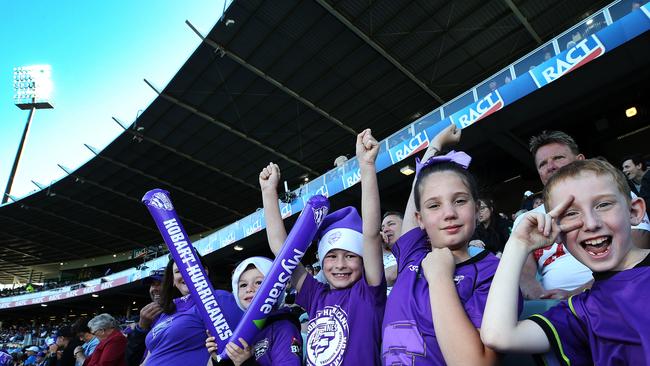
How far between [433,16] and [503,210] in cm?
712

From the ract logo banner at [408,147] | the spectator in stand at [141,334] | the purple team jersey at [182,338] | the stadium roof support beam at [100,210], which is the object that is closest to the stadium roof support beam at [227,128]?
the ract logo banner at [408,147]

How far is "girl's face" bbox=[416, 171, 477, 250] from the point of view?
4.74ft

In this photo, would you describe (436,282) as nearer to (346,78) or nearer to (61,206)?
(346,78)

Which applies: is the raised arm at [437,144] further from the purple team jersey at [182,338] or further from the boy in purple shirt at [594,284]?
the purple team jersey at [182,338]

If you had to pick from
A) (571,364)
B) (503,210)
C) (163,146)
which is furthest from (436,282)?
(163,146)

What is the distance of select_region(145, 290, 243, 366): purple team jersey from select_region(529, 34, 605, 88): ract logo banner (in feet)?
24.7

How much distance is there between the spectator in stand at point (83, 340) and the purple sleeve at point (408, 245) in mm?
5029

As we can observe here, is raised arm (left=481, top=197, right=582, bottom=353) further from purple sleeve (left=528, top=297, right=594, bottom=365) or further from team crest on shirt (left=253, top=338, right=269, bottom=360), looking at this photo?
team crest on shirt (left=253, top=338, right=269, bottom=360)

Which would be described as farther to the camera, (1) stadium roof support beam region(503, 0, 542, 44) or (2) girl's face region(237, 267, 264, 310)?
(1) stadium roof support beam region(503, 0, 542, 44)

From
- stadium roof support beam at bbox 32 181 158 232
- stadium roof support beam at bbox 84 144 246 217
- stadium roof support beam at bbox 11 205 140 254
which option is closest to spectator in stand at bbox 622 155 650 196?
stadium roof support beam at bbox 84 144 246 217

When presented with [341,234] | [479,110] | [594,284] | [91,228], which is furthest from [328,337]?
[91,228]

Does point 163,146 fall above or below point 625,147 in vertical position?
above

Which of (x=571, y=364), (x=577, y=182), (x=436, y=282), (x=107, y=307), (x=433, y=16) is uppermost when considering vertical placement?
(x=433, y=16)

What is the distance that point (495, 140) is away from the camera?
991 cm
